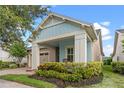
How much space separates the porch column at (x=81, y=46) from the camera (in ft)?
34.6

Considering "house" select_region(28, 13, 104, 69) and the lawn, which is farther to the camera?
"house" select_region(28, 13, 104, 69)

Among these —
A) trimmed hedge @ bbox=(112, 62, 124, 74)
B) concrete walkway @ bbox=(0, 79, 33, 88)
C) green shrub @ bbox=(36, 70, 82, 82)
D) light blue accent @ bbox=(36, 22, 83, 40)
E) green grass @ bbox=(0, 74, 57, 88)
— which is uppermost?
light blue accent @ bbox=(36, 22, 83, 40)

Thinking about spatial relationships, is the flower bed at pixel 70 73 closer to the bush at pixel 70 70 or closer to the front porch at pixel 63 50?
the bush at pixel 70 70

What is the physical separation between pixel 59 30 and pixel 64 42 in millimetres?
658

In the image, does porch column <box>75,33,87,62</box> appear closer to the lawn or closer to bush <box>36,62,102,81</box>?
bush <box>36,62,102,81</box>

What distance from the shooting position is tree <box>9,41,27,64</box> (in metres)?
9.55

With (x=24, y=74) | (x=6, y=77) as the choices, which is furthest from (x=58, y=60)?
(x=6, y=77)

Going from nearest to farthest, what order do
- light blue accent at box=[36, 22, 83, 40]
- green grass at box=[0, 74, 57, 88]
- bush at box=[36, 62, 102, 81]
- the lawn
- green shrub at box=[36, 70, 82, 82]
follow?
green grass at box=[0, 74, 57, 88] → the lawn → green shrub at box=[36, 70, 82, 82] → bush at box=[36, 62, 102, 81] → light blue accent at box=[36, 22, 83, 40]

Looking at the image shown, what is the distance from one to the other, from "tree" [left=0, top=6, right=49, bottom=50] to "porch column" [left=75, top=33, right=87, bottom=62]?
1.62 metres

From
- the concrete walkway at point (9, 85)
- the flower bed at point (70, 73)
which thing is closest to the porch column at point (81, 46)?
the flower bed at point (70, 73)

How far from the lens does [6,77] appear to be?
10719 millimetres

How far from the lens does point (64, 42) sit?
11195mm

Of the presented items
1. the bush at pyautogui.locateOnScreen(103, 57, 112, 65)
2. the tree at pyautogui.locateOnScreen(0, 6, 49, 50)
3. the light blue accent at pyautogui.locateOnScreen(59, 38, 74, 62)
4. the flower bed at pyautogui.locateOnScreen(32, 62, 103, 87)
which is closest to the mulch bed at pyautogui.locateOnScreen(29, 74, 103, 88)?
the flower bed at pyautogui.locateOnScreen(32, 62, 103, 87)
